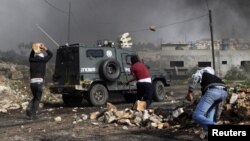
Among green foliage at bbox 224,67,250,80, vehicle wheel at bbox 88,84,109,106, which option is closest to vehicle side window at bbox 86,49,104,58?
vehicle wheel at bbox 88,84,109,106

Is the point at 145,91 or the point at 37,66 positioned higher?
the point at 37,66

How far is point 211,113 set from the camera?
7.41 metres

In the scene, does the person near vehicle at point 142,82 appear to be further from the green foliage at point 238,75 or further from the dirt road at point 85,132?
the green foliage at point 238,75

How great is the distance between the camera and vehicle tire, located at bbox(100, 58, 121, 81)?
1505cm

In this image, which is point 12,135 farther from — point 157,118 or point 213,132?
point 213,132

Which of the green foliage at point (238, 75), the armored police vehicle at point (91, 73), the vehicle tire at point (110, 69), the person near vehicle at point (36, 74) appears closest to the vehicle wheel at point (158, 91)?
the armored police vehicle at point (91, 73)

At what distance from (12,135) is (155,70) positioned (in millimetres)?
8618

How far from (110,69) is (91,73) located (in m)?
0.69

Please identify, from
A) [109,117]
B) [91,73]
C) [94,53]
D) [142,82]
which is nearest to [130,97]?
[91,73]

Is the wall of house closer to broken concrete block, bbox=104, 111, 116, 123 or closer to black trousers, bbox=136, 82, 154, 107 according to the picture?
black trousers, bbox=136, 82, 154, 107

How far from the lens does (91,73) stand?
15.0 meters

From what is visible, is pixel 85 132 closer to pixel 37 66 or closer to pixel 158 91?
pixel 37 66

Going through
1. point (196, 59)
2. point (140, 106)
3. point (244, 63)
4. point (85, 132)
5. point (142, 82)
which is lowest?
point (85, 132)

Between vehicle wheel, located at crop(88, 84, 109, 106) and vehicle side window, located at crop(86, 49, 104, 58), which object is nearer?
vehicle wheel, located at crop(88, 84, 109, 106)
